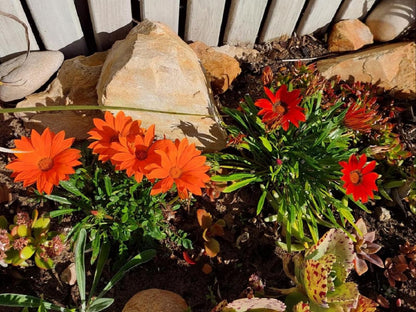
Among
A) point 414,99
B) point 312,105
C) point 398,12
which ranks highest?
point 398,12

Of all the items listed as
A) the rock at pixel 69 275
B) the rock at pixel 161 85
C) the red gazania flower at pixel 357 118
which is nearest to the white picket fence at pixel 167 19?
the rock at pixel 161 85

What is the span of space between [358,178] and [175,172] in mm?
888

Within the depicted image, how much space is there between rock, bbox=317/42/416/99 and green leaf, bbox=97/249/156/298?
1.63 m

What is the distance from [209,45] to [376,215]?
1.55 meters

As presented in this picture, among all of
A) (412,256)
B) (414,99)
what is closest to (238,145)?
(412,256)

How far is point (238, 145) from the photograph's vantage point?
7.52 feet

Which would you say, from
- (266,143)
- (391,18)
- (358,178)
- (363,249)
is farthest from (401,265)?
(391,18)

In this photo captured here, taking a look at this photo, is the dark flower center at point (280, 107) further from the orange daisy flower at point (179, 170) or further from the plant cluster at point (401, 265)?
the plant cluster at point (401, 265)

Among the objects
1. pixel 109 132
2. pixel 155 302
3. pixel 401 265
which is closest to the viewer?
pixel 109 132

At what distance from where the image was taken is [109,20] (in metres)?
2.41

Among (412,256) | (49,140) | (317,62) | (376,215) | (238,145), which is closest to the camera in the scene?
(49,140)

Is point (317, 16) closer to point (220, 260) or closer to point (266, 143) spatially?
point (266, 143)

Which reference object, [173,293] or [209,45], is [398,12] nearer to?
[209,45]

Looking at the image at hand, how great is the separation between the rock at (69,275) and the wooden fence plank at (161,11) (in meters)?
1.48
